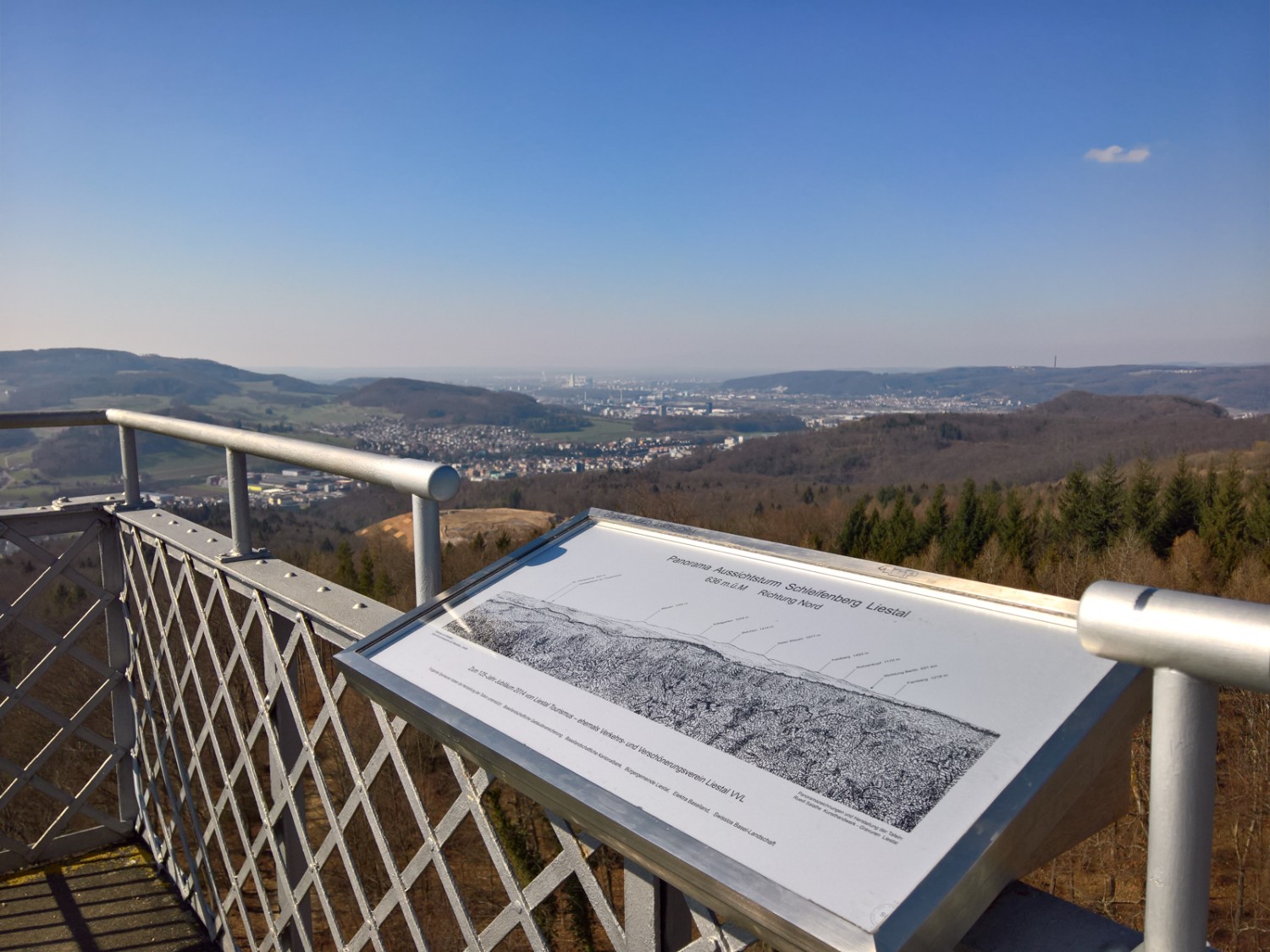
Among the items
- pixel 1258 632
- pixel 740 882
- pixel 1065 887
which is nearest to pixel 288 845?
pixel 740 882

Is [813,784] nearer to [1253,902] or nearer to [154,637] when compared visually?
[154,637]

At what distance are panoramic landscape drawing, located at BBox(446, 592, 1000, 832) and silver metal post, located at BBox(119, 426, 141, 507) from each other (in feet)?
7.50

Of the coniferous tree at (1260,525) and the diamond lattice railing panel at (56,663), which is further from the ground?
the diamond lattice railing panel at (56,663)

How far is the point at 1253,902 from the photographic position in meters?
15.4

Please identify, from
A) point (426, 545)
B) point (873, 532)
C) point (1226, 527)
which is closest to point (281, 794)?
point (426, 545)

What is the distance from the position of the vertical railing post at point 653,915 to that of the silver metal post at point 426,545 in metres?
0.63

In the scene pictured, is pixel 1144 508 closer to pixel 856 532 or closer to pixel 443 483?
pixel 856 532

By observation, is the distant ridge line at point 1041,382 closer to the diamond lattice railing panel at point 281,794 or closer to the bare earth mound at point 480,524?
the bare earth mound at point 480,524

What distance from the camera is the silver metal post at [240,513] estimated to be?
2.12m

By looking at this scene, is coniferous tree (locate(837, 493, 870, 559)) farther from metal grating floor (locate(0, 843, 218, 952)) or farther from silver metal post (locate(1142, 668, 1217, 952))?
silver metal post (locate(1142, 668, 1217, 952))

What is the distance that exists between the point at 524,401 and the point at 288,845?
207 ft

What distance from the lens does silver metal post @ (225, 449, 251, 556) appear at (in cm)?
212

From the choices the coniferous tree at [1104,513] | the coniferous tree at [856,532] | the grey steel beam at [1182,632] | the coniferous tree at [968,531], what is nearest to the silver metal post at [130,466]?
the grey steel beam at [1182,632]

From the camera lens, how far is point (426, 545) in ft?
4.71
